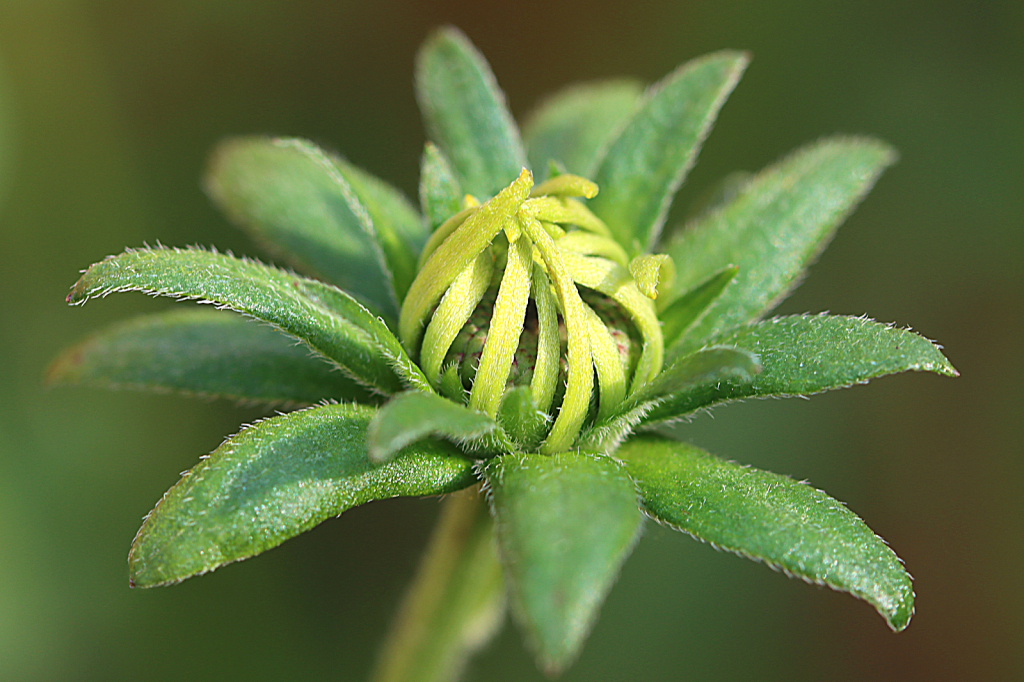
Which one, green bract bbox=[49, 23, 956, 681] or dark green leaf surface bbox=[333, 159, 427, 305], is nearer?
green bract bbox=[49, 23, 956, 681]

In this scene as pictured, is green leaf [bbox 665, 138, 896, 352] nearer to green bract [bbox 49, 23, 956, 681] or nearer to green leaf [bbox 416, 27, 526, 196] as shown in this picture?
green bract [bbox 49, 23, 956, 681]

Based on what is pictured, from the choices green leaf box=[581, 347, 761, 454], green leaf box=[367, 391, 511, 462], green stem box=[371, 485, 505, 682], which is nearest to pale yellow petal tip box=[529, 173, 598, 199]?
green leaf box=[581, 347, 761, 454]

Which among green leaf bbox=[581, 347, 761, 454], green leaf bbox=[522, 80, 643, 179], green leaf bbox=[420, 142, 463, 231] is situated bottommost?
green leaf bbox=[581, 347, 761, 454]

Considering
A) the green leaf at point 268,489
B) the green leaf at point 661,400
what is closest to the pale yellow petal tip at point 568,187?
the green leaf at point 661,400

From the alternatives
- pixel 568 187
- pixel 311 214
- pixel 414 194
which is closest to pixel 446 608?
pixel 311 214

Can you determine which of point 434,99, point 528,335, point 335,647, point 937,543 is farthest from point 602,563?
point 937,543
